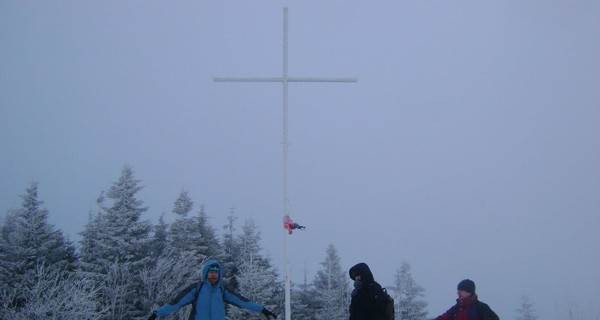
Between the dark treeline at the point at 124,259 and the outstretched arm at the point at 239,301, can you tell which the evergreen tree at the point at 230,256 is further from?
the outstretched arm at the point at 239,301

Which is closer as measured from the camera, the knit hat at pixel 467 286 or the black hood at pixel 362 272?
the knit hat at pixel 467 286

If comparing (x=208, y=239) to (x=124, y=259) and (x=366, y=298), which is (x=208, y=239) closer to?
(x=124, y=259)

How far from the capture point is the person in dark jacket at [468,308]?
8.69 meters

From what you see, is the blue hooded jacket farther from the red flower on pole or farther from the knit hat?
the knit hat

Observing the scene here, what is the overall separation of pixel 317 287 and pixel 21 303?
2835 cm

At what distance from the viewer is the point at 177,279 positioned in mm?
37062

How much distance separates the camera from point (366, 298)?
30.3ft

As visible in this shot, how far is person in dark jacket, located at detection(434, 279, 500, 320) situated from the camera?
28.5ft

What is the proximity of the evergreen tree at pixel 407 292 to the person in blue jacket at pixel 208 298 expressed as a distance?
43.7 metres

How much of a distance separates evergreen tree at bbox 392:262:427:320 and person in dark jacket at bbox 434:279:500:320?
144 ft

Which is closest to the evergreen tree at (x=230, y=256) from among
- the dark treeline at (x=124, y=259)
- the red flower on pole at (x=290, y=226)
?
the dark treeline at (x=124, y=259)

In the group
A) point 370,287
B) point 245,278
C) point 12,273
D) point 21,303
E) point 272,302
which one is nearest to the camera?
point 370,287

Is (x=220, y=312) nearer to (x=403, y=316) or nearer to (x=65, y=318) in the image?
(x=65, y=318)

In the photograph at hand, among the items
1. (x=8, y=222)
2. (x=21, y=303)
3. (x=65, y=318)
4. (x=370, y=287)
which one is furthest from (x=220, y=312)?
(x=8, y=222)
